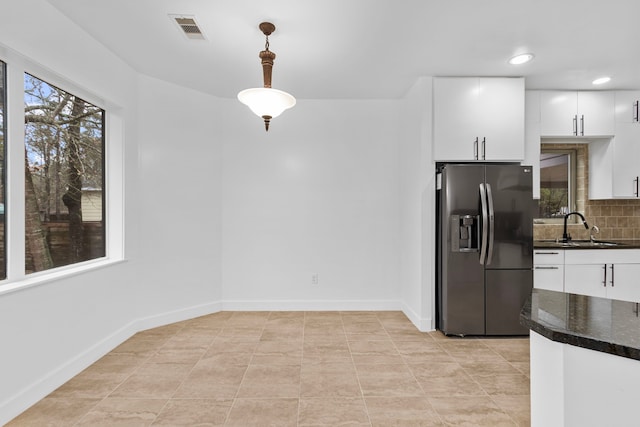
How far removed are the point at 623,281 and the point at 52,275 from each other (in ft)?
17.2

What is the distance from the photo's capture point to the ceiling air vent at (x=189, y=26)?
8.43 ft

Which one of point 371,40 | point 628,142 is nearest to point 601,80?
point 628,142

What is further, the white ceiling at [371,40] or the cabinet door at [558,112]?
the cabinet door at [558,112]

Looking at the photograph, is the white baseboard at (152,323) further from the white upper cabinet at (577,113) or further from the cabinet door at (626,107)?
the cabinet door at (626,107)

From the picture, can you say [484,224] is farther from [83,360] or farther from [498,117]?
[83,360]

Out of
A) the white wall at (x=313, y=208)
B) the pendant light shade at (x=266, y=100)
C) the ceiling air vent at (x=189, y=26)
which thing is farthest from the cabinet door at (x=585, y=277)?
the ceiling air vent at (x=189, y=26)

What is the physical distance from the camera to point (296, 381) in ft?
8.45

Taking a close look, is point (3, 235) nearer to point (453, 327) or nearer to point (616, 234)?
point (453, 327)

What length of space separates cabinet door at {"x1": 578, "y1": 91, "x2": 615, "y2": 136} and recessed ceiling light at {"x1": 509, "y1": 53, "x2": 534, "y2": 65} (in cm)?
123

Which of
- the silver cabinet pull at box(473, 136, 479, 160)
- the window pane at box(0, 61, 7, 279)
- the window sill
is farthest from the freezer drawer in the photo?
the window pane at box(0, 61, 7, 279)

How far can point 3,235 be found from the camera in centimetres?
217

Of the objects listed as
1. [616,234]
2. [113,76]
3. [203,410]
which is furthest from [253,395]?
[616,234]

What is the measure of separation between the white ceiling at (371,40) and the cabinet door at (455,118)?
14 centimetres

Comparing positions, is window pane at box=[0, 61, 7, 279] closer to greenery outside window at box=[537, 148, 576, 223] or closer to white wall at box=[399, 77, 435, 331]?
white wall at box=[399, 77, 435, 331]
